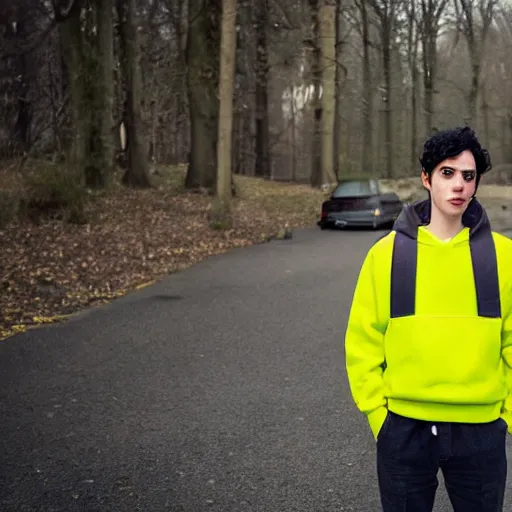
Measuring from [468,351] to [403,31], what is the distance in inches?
1537

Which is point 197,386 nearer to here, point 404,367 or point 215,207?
point 404,367

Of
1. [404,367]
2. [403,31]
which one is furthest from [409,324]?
[403,31]

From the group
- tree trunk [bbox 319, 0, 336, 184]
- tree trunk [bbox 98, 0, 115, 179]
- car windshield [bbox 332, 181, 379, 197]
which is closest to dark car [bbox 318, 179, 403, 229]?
car windshield [bbox 332, 181, 379, 197]

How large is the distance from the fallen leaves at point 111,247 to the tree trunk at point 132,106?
0.88 meters

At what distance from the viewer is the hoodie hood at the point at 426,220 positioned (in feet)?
7.94

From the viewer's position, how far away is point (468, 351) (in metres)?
2.35


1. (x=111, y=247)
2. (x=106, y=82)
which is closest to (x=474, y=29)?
(x=106, y=82)

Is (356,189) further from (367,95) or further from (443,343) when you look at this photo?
(367,95)

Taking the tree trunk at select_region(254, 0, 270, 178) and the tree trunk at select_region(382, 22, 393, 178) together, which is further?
the tree trunk at select_region(382, 22, 393, 178)

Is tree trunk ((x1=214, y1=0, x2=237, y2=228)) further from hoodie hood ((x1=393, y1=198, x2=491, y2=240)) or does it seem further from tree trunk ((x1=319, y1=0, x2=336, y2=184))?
hoodie hood ((x1=393, y1=198, x2=491, y2=240))

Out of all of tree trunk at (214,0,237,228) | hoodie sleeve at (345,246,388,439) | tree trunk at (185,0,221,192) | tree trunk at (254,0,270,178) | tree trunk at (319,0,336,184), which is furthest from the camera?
tree trunk at (254,0,270,178)

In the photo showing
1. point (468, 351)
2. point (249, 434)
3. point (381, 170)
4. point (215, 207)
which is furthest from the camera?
point (381, 170)

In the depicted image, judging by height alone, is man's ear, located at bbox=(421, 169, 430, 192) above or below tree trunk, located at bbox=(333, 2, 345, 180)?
below

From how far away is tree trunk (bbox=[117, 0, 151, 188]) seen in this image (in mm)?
23547
